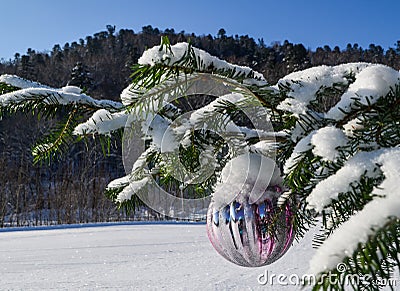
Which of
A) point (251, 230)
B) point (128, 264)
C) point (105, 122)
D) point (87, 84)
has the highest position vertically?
point (87, 84)

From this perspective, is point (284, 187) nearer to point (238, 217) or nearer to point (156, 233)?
point (238, 217)

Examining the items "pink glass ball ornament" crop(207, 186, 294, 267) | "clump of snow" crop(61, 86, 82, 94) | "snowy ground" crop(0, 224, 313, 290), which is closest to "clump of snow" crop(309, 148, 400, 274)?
"pink glass ball ornament" crop(207, 186, 294, 267)

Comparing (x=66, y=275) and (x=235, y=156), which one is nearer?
(x=235, y=156)

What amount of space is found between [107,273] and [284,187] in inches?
59.0

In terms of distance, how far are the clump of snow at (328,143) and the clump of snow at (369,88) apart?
1.2 inches

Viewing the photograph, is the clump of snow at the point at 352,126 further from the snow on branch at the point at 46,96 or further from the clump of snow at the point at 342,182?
the snow on branch at the point at 46,96

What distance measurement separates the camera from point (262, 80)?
32cm

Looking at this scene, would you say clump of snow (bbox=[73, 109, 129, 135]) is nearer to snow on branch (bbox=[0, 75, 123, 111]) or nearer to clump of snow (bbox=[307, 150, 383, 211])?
snow on branch (bbox=[0, 75, 123, 111])

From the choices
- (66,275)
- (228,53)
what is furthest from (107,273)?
(228,53)

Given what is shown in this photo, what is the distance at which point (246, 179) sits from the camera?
1.24ft

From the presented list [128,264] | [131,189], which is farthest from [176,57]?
[128,264]

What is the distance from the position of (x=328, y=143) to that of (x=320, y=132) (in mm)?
12

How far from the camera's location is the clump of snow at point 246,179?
36 cm

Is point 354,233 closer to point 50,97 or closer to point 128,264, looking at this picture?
point 50,97
